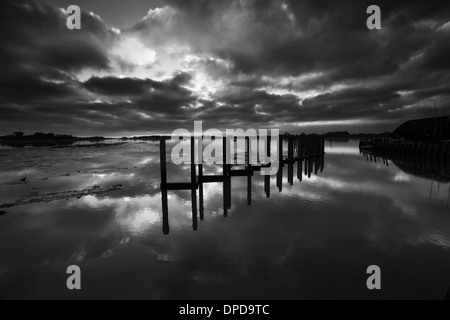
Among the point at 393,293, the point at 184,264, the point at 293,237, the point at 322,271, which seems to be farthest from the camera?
the point at 293,237

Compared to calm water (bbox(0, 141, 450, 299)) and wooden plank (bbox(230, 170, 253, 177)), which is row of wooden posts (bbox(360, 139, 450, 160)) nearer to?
calm water (bbox(0, 141, 450, 299))

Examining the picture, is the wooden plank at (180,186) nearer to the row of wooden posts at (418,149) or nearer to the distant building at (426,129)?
the row of wooden posts at (418,149)

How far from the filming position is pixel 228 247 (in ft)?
19.4

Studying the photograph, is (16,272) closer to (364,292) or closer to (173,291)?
(173,291)

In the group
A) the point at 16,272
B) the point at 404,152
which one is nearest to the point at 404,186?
the point at 16,272

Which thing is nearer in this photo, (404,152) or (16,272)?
(16,272)

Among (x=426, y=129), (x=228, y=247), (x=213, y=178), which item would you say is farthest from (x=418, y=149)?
(x=228, y=247)

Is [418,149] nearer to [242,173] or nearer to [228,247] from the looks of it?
[242,173]

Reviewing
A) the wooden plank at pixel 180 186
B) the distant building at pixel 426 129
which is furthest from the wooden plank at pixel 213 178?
the distant building at pixel 426 129

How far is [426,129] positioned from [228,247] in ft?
180

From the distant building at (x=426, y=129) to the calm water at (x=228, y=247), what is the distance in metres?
33.7

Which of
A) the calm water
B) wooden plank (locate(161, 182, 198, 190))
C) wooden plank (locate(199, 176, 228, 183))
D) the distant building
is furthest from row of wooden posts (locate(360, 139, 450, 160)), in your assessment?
wooden plank (locate(161, 182, 198, 190))
